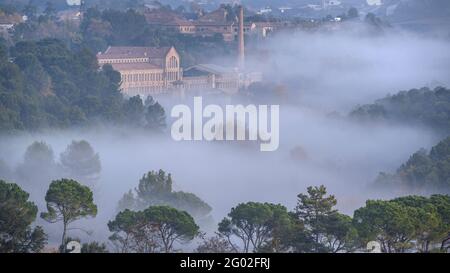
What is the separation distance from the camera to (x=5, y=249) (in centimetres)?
1655

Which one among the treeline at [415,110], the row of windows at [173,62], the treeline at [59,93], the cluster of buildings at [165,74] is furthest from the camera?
the row of windows at [173,62]

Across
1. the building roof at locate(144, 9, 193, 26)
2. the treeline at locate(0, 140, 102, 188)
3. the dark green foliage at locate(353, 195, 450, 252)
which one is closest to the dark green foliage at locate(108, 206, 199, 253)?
the dark green foliage at locate(353, 195, 450, 252)

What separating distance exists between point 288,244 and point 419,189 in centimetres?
815

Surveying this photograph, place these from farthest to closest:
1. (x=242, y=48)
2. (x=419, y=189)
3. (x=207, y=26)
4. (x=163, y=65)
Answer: (x=207, y=26) < (x=242, y=48) < (x=163, y=65) < (x=419, y=189)

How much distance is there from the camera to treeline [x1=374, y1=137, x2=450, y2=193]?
24.8m

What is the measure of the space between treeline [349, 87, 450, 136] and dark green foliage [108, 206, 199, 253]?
49.8ft

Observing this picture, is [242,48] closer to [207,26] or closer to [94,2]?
[207,26]

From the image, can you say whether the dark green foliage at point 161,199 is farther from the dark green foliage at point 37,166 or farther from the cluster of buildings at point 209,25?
the cluster of buildings at point 209,25

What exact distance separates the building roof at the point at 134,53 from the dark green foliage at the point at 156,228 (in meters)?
23.3

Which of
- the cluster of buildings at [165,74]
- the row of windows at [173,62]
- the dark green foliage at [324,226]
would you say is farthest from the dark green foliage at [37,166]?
the row of windows at [173,62]

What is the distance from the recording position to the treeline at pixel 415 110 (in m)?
32.6

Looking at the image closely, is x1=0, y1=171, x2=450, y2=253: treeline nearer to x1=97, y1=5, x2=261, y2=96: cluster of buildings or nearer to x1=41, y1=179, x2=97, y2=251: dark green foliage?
x1=41, y1=179, x2=97, y2=251: dark green foliage

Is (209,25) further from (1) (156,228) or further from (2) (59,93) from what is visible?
(1) (156,228)
